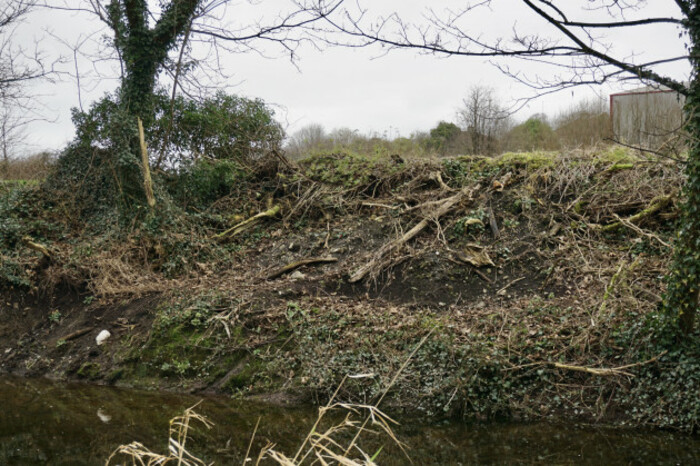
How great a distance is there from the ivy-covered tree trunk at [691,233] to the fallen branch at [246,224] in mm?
8209

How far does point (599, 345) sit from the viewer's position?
707 centimetres

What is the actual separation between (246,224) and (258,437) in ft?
22.1

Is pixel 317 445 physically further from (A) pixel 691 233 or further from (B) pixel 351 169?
(B) pixel 351 169

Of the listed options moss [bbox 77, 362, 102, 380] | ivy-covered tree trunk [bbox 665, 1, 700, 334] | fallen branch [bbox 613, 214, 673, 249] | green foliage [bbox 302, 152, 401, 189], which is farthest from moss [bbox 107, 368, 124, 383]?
fallen branch [bbox 613, 214, 673, 249]

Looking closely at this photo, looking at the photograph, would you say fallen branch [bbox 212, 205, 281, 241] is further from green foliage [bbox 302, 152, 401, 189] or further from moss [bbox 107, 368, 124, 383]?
Result: moss [bbox 107, 368, 124, 383]

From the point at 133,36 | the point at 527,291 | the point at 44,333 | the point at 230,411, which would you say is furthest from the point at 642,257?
the point at 133,36

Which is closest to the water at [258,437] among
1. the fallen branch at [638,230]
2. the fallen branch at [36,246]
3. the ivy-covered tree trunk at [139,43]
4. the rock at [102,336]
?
the rock at [102,336]

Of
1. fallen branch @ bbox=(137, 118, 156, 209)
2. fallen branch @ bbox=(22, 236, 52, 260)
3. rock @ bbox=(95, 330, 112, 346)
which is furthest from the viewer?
fallen branch @ bbox=(137, 118, 156, 209)

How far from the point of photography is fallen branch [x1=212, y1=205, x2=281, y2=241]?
12336mm

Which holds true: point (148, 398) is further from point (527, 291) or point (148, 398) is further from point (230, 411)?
point (527, 291)

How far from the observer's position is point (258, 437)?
6465 mm

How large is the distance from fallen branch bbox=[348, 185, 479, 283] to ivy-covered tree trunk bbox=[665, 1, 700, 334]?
4559 millimetres

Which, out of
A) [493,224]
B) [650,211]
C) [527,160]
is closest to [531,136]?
[527,160]

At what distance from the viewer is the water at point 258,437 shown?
574 centimetres
